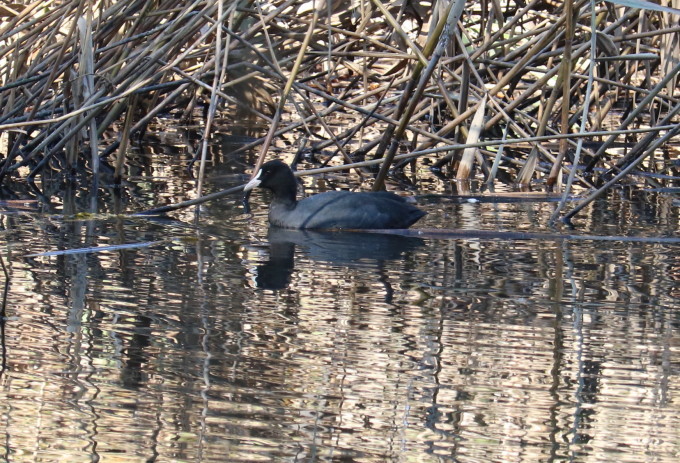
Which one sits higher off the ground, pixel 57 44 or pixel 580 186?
pixel 57 44

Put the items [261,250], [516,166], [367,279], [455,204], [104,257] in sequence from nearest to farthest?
1. [367,279]
2. [104,257]
3. [261,250]
4. [455,204]
5. [516,166]

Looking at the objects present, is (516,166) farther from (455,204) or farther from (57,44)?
(57,44)

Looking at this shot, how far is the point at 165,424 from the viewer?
9.38 ft

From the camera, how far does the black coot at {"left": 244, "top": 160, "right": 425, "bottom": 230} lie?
6266mm

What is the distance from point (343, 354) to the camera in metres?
3.56

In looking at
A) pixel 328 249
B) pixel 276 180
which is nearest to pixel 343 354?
pixel 328 249

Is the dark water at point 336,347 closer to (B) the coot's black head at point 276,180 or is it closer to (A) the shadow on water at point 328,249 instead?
(A) the shadow on water at point 328,249

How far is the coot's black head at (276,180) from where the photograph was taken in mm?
6574

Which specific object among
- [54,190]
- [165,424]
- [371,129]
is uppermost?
[371,129]

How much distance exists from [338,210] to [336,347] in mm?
2713

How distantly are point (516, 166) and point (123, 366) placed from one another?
19.7 ft

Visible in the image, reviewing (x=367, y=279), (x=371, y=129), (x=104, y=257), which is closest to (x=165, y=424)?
(x=367, y=279)

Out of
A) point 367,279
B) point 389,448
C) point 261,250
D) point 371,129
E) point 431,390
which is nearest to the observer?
point 389,448

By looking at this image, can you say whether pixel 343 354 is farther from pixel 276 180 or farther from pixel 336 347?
pixel 276 180
